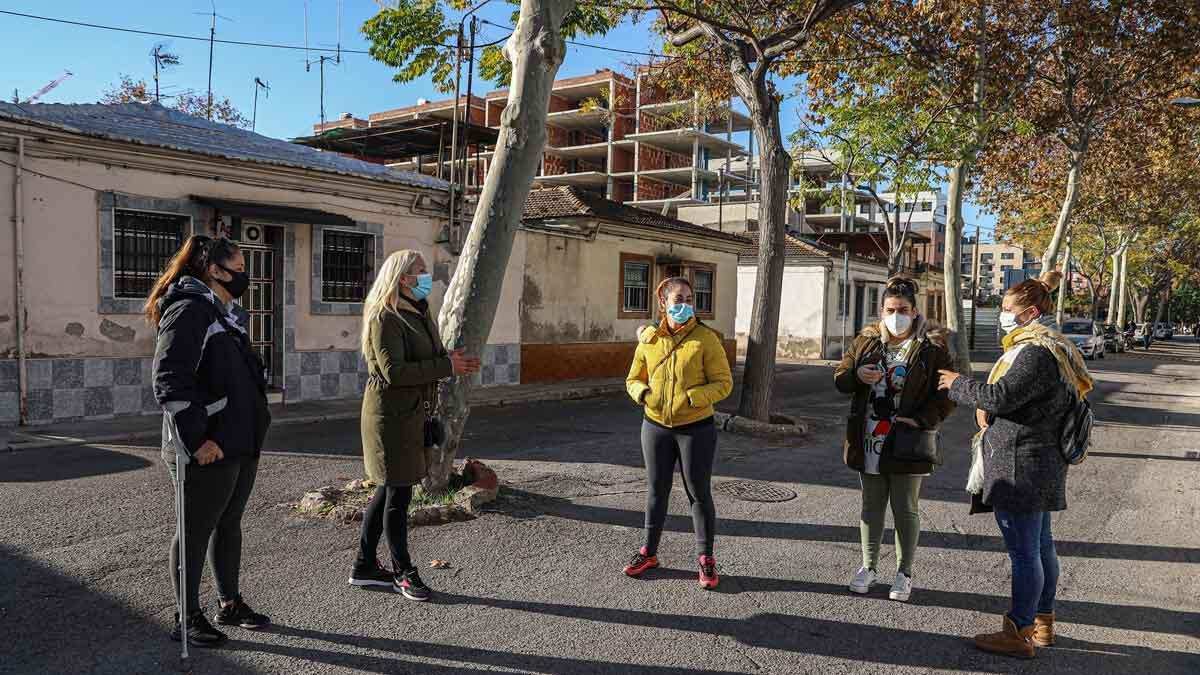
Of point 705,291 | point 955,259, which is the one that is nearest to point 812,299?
point 705,291

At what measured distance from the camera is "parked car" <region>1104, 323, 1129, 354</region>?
37.0m

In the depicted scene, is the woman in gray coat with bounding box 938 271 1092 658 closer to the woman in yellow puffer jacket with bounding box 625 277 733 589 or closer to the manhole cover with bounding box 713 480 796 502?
the woman in yellow puffer jacket with bounding box 625 277 733 589

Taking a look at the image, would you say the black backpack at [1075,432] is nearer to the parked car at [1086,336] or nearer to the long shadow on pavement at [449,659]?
the long shadow on pavement at [449,659]

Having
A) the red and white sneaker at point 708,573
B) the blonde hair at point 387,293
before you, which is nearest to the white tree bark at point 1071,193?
the red and white sneaker at point 708,573

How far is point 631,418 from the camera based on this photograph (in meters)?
12.2

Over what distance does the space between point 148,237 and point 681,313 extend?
9.13 meters

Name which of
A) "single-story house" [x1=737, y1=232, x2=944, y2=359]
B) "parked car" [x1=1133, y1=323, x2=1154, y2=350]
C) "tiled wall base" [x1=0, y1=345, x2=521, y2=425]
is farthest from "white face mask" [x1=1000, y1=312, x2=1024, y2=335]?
"parked car" [x1=1133, y1=323, x2=1154, y2=350]

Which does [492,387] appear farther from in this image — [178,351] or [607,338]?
[178,351]

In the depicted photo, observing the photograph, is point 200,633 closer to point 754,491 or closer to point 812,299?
point 754,491

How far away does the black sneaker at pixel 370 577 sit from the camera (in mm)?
4430

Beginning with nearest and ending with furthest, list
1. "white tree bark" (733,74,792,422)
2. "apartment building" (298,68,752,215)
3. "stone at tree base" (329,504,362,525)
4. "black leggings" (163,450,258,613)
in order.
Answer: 1. "black leggings" (163,450,258,613)
2. "stone at tree base" (329,504,362,525)
3. "white tree bark" (733,74,792,422)
4. "apartment building" (298,68,752,215)

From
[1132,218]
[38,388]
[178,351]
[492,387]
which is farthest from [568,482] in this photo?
[1132,218]

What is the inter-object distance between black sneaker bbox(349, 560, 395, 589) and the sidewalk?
6031 mm

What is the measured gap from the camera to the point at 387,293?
13.6ft
